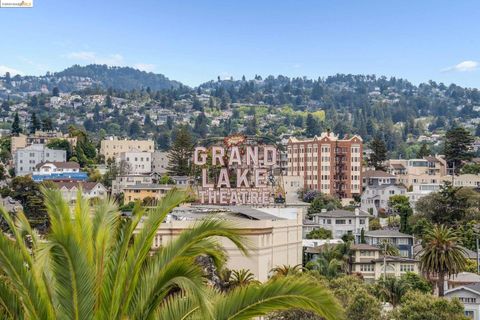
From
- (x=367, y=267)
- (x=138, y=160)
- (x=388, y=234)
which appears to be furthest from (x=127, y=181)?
(x=367, y=267)

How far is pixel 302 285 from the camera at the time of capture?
12.8m

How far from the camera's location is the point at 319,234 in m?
111

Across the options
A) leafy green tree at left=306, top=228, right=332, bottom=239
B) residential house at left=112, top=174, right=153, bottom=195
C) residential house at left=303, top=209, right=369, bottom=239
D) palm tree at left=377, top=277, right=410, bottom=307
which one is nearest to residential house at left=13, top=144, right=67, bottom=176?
residential house at left=112, top=174, right=153, bottom=195

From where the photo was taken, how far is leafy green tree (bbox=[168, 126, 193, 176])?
16688 centimetres

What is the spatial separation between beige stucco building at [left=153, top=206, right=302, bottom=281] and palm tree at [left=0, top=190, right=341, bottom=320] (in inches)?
1168

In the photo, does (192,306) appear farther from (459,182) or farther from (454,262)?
(459,182)

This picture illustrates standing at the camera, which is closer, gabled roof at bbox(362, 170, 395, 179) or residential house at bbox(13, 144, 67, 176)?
gabled roof at bbox(362, 170, 395, 179)

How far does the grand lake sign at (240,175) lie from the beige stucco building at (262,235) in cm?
422

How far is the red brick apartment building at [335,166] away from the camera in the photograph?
516ft

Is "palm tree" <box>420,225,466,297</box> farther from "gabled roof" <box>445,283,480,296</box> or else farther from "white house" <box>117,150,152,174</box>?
"white house" <box>117,150,152,174</box>

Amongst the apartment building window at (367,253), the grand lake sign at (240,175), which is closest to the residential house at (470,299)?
the grand lake sign at (240,175)

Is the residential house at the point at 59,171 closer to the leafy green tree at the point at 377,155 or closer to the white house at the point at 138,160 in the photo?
the white house at the point at 138,160

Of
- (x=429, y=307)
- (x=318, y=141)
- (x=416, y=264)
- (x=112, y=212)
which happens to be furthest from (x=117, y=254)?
(x=318, y=141)

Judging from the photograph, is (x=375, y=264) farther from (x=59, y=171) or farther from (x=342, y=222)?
(x=59, y=171)
